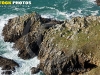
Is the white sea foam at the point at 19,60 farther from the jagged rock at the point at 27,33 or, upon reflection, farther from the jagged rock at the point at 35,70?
the jagged rock at the point at 27,33

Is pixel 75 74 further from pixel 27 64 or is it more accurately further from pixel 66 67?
pixel 27 64

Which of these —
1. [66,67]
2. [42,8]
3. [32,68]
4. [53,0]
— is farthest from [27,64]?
[53,0]

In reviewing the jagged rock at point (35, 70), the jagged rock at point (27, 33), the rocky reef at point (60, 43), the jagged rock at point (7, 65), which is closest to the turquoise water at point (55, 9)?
the jagged rock at point (27, 33)

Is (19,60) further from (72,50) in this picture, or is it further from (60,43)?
(72,50)

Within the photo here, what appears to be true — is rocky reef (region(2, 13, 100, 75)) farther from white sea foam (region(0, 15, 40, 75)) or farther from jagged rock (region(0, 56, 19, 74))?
jagged rock (region(0, 56, 19, 74))

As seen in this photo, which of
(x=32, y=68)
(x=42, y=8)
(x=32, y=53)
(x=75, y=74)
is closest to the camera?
(x=75, y=74)

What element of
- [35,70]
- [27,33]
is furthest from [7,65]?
[27,33]
